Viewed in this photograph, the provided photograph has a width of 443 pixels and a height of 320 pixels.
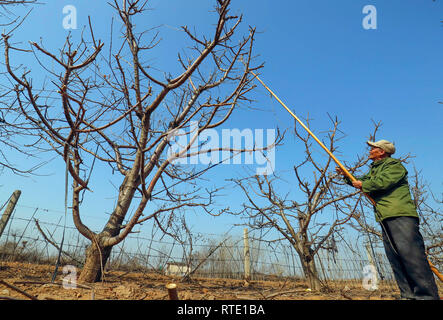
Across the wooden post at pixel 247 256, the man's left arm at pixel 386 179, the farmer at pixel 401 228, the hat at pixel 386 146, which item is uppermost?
the hat at pixel 386 146

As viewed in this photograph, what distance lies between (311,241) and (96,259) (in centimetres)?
309

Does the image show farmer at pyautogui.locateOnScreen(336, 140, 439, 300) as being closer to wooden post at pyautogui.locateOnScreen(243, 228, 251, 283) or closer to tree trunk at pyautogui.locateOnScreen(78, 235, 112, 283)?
tree trunk at pyautogui.locateOnScreen(78, 235, 112, 283)

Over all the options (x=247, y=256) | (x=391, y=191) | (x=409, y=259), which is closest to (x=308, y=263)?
(x=409, y=259)

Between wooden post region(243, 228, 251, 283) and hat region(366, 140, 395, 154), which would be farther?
wooden post region(243, 228, 251, 283)

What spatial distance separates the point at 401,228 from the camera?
7.32 feet

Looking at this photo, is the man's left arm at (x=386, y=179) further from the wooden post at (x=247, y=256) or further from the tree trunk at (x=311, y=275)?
the wooden post at (x=247, y=256)

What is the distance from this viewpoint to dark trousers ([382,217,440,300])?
6.70 feet

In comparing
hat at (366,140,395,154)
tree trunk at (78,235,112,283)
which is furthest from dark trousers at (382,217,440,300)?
tree trunk at (78,235,112,283)

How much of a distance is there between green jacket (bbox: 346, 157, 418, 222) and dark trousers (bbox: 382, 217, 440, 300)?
77 millimetres

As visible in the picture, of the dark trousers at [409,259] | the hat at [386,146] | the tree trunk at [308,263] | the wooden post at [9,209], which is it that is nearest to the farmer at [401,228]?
the dark trousers at [409,259]

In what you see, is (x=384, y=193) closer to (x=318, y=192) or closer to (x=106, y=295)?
(x=318, y=192)

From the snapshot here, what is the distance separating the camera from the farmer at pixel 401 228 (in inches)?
81.5

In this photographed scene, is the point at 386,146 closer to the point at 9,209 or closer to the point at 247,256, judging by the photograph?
the point at 247,256
